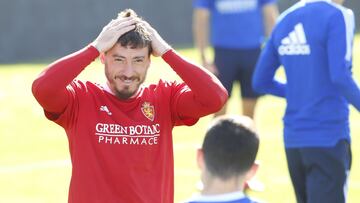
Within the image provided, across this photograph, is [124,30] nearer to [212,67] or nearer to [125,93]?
[125,93]

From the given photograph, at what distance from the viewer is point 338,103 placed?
6.81 metres

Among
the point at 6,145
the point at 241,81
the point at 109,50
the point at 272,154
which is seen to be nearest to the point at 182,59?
the point at 109,50

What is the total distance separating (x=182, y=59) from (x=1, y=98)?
13.9 m

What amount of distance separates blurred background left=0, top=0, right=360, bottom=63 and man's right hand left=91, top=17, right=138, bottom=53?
2213 cm

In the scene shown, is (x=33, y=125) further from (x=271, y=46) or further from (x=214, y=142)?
(x=214, y=142)

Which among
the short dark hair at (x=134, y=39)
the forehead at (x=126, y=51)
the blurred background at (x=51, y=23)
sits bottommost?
the forehead at (x=126, y=51)

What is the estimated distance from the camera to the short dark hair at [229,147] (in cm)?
445

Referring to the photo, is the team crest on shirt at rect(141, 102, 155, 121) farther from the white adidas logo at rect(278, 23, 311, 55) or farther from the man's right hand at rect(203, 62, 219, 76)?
the man's right hand at rect(203, 62, 219, 76)

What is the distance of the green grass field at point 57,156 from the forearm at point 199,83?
15.2ft

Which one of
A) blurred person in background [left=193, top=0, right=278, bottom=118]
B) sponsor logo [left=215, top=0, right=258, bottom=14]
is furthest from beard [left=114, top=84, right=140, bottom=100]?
sponsor logo [left=215, top=0, right=258, bottom=14]

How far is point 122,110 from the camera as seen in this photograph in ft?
18.7

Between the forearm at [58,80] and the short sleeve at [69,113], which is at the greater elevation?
the forearm at [58,80]

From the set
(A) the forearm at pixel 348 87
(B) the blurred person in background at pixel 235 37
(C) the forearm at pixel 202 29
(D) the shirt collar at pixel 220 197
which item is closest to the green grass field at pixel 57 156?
(B) the blurred person in background at pixel 235 37

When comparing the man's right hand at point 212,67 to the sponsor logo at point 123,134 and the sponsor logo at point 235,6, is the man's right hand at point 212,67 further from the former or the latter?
the sponsor logo at point 123,134
